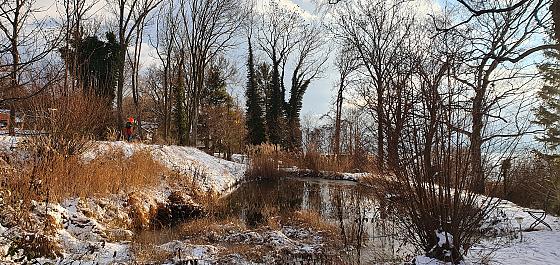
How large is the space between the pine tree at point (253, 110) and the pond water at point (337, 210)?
1396 centimetres

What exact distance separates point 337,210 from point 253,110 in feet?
71.8

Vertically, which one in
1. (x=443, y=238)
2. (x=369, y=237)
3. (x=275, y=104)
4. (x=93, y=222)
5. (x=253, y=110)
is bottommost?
(x=369, y=237)

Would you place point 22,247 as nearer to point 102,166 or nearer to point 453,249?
point 102,166

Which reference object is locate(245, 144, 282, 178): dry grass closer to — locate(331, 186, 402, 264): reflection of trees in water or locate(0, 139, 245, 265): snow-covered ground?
locate(0, 139, 245, 265): snow-covered ground

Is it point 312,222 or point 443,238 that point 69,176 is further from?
point 443,238

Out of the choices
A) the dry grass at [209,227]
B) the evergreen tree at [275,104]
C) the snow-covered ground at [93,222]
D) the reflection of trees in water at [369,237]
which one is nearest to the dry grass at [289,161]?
the snow-covered ground at [93,222]

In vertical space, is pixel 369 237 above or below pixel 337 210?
below

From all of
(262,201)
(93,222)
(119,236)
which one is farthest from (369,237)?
(93,222)

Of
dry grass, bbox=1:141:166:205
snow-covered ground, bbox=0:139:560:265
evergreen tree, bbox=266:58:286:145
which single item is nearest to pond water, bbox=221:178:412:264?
snow-covered ground, bbox=0:139:560:265

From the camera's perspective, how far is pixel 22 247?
13.6 feet

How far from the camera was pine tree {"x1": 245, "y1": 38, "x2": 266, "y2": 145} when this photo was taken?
2992 cm

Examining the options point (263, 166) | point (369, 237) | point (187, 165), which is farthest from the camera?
point (263, 166)

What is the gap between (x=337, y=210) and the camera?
9.06m

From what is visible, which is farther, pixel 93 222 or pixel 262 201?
pixel 262 201
